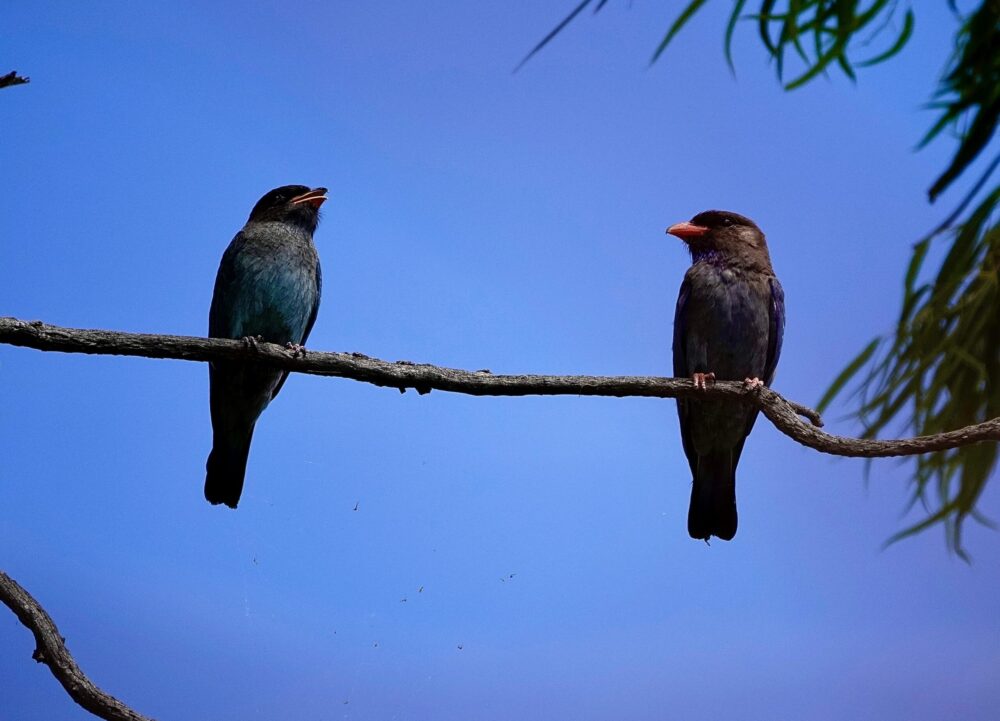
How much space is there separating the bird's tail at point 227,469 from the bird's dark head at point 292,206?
3.52 feet

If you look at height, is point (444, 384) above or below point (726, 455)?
below

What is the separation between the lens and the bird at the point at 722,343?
4621 mm

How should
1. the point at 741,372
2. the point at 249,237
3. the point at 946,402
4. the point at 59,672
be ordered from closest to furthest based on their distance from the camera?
1. the point at 59,672
2. the point at 741,372
3. the point at 249,237
4. the point at 946,402

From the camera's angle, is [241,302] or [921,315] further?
[921,315]

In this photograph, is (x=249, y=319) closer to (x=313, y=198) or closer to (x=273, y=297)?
(x=273, y=297)

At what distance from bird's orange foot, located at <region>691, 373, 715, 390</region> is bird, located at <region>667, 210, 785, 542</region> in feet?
0.51

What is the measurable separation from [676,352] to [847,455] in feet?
4.22

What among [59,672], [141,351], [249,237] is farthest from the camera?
[249,237]

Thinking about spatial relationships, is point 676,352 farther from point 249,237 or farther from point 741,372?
point 249,237

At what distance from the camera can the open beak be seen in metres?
5.38

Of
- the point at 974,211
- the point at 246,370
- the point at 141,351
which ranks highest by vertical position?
the point at 974,211

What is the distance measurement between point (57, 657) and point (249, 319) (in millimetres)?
1986

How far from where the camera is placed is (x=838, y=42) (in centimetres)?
519

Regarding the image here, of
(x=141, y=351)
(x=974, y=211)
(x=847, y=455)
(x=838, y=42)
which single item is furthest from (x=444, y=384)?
(x=974, y=211)
